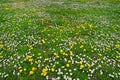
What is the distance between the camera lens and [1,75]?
11320mm

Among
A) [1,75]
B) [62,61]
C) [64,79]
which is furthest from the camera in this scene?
[62,61]

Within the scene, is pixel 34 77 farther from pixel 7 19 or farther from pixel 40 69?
pixel 7 19

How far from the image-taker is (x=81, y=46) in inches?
551

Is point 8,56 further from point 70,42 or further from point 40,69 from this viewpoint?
point 70,42

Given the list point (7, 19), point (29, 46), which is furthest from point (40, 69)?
point (7, 19)

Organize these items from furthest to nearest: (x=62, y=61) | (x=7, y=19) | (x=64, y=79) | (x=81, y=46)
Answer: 1. (x=7, y=19)
2. (x=81, y=46)
3. (x=62, y=61)
4. (x=64, y=79)

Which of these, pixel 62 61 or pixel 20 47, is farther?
pixel 20 47

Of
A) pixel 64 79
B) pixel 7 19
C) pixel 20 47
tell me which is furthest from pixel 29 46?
pixel 7 19

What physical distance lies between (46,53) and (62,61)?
150 centimetres

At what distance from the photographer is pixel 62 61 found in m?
12.1

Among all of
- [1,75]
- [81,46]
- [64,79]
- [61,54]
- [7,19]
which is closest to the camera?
[64,79]

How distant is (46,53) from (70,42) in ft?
8.28

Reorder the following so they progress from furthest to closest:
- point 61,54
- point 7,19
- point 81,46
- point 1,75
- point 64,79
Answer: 1. point 7,19
2. point 81,46
3. point 61,54
4. point 1,75
5. point 64,79

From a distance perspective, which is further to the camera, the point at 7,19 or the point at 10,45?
the point at 7,19
